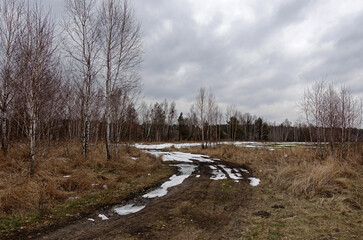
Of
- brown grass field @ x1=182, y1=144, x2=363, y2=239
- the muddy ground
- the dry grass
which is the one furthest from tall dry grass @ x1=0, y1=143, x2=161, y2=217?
brown grass field @ x1=182, y1=144, x2=363, y2=239

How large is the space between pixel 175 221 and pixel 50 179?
4.72 m

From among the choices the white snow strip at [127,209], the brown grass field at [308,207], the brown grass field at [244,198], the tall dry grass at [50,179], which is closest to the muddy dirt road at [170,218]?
the white snow strip at [127,209]

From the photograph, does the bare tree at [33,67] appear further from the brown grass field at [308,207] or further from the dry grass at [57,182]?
the brown grass field at [308,207]

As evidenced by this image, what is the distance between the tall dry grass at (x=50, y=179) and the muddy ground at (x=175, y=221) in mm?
1604

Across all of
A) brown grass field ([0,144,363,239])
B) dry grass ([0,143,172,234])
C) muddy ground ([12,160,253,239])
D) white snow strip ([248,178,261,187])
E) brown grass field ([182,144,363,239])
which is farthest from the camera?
white snow strip ([248,178,261,187])

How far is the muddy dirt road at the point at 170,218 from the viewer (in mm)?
4031

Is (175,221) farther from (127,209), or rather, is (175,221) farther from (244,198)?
(244,198)

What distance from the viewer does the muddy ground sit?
158 inches

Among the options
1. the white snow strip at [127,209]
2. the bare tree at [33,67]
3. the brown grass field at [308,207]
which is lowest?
the white snow strip at [127,209]

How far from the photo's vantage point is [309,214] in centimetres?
514

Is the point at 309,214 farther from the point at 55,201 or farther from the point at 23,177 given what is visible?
the point at 23,177

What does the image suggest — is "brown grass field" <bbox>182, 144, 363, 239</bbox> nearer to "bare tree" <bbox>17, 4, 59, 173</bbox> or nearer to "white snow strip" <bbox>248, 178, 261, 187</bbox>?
"white snow strip" <bbox>248, 178, 261, 187</bbox>

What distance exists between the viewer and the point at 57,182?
697 centimetres

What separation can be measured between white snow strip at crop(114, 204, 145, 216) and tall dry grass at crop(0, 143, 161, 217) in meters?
1.69
